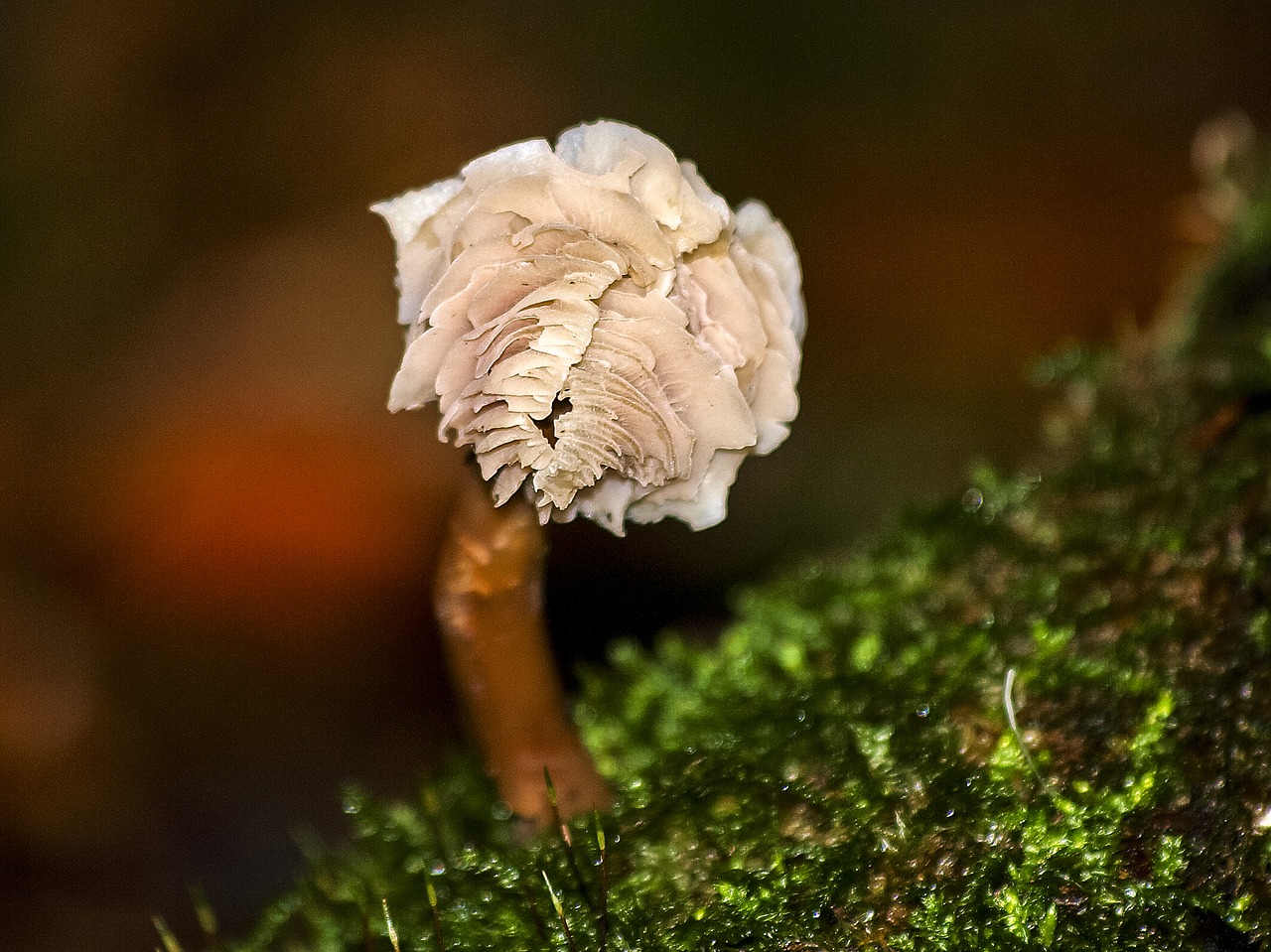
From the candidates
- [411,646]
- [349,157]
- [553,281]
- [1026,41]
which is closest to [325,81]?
[349,157]

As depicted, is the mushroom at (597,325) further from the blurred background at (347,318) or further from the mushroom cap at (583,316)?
the blurred background at (347,318)

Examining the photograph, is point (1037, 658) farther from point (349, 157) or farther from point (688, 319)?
point (349, 157)

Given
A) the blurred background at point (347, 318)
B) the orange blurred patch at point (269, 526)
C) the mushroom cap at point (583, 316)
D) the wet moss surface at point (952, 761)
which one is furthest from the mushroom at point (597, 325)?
the orange blurred patch at point (269, 526)

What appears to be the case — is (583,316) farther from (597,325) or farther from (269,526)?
(269,526)

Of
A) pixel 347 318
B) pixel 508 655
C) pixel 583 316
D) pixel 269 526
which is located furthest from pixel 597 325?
pixel 347 318

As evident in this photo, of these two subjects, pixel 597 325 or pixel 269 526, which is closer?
pixel 597 325

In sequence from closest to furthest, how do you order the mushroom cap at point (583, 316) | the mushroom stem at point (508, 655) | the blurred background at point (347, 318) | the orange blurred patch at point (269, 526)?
the mushroom cap at point (583, 316) → the mushroom stem at point (508, 655) → the blurred background at point (347, 318) → the orange blurred patch at point (269, 526)
